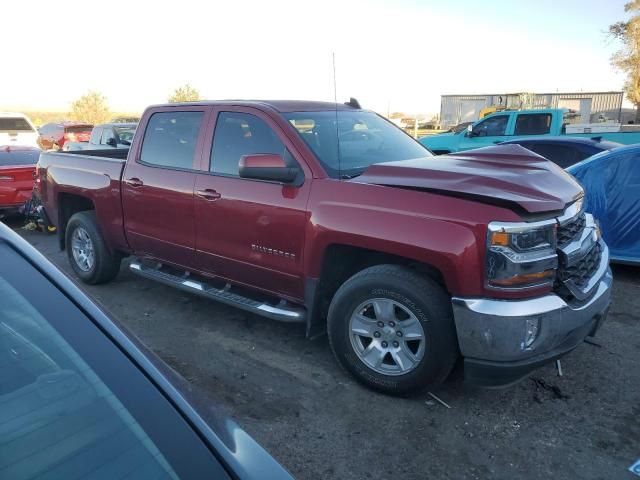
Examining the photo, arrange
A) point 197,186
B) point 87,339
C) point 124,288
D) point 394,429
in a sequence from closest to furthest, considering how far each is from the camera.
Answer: point 87,339
point 394,429
point 197,186
point 124,288

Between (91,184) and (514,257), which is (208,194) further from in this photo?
(514,257)

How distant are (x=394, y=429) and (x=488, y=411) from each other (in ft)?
2.18

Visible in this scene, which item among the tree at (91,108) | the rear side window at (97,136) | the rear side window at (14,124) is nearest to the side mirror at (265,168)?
the rear side window at (97,136)

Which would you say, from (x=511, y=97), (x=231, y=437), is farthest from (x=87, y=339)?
(x=511, y=97)

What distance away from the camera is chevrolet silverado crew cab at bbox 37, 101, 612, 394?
3.00 metres

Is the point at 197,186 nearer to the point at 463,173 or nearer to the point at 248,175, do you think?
the point at 248,175

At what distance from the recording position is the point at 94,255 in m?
5.61

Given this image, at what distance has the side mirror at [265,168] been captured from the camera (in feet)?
11.9

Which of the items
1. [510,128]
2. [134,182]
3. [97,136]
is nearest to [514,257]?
[134,182]

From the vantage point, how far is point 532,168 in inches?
143

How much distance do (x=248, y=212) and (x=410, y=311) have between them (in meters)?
1.49

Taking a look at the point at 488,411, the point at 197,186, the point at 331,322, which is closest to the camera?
the point at 488,411

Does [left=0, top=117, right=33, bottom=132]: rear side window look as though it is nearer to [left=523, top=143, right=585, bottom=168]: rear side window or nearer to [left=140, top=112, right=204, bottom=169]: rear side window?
[left=140, top=112, right=204, bottom=169]: rear side window

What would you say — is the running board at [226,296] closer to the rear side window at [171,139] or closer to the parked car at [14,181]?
the rear side window at [171,139]
